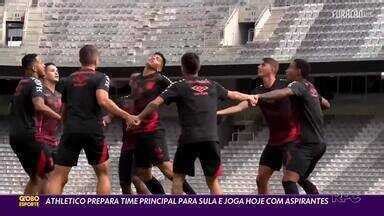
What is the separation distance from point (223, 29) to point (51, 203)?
751 inches

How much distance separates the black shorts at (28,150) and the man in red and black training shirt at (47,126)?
55mm

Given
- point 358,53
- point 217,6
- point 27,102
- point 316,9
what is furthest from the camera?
point 217,6

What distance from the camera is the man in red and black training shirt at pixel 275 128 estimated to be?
9.88 meters

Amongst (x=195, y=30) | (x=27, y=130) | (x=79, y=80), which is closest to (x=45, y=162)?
(x=27, y=130)

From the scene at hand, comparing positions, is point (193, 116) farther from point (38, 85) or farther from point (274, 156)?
point (38, 85)

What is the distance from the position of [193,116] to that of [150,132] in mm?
1598

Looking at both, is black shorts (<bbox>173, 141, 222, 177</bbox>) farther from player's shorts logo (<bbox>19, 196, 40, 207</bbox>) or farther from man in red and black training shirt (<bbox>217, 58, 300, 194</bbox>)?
player's shorts logo (<bbox>19, 196, 40, 207</bbox>)

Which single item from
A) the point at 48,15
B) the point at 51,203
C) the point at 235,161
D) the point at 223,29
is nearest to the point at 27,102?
the point at 51,203

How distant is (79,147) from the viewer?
9.16 meters

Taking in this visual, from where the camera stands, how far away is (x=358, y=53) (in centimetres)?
2373

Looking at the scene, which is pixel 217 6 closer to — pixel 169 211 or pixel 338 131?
pixel 338 131

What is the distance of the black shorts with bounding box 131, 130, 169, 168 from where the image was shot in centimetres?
1056

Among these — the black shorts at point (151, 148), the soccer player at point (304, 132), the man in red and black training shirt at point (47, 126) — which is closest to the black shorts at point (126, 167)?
the black shorts at point (151, 148)

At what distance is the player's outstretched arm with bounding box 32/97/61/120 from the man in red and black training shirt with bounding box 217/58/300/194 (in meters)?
2.19
